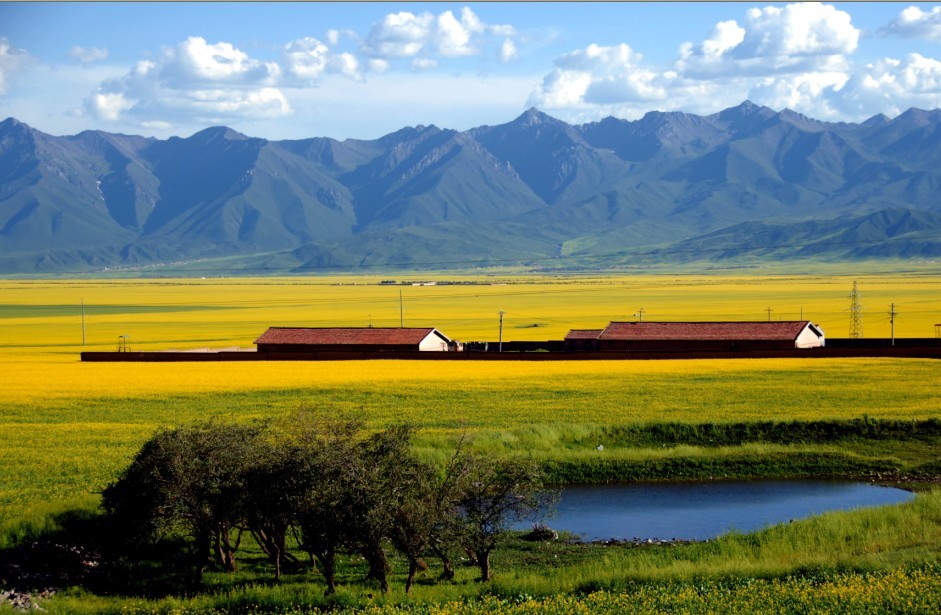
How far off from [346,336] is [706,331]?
67.2ft

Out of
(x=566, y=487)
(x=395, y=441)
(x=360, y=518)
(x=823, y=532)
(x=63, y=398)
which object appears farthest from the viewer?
(x=63, y=398)

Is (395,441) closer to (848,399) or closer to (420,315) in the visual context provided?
(848,399)

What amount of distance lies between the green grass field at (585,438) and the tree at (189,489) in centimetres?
139

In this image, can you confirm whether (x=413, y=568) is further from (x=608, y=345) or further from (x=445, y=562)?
(x=608, y=345)

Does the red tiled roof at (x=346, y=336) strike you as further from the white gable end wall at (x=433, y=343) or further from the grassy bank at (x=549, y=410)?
the grassy bank at (x=549, y=410)

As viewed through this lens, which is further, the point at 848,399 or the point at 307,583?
the point at 848,399

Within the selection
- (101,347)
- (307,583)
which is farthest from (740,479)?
(101,347)

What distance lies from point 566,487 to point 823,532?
940cm

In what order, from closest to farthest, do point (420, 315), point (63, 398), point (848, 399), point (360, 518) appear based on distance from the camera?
point (360, 518) → point (848, 399) → point (63, 398) → point (420, 315)

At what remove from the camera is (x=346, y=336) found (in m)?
65.8

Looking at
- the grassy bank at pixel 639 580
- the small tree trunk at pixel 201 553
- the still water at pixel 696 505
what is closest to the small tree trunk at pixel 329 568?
the grassy bank at pixel 639 580

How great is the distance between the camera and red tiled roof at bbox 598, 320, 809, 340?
61.0m

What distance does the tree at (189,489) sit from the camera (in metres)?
22.7

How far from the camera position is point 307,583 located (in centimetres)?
2288
